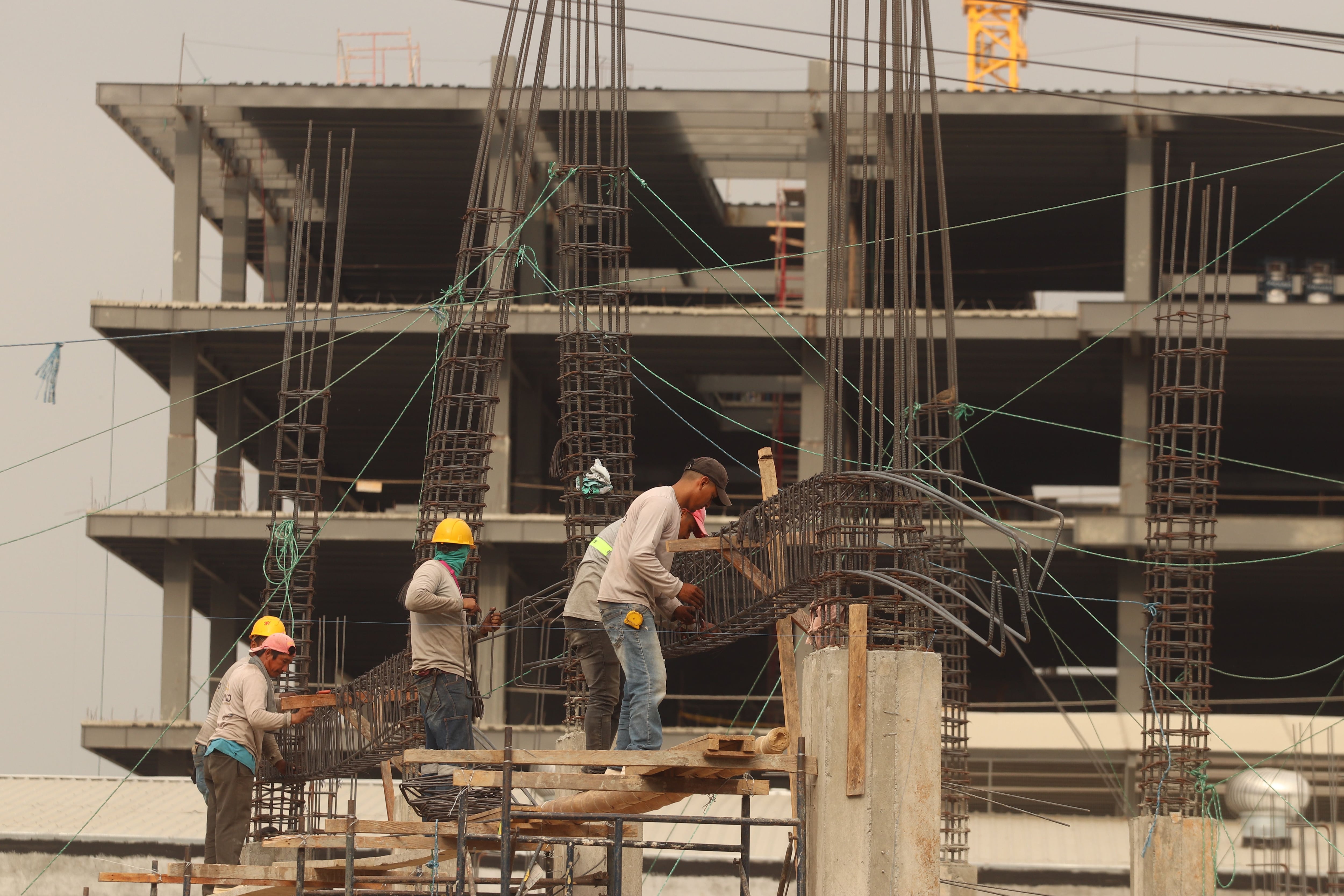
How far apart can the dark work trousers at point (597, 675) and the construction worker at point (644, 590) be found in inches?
35.2

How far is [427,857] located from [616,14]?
30.7 feet

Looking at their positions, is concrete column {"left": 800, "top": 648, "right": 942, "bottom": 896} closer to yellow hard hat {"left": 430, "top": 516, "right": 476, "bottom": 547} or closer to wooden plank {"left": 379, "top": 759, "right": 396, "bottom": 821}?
yellow hard hat {"left": 430, "top": 516, "right": 476, "bottom": 547}

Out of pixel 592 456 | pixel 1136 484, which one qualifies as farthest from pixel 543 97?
pixel 592 456

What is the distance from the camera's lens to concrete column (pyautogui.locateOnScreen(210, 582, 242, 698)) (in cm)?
4472

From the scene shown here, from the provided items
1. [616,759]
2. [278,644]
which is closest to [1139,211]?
[278,644]

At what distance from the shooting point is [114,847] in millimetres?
29688

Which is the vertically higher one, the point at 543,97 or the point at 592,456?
the point at 543,97

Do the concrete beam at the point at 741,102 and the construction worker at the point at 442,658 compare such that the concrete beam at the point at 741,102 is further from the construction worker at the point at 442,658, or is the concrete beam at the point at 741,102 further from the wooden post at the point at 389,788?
the construction worker at the point at 442,658

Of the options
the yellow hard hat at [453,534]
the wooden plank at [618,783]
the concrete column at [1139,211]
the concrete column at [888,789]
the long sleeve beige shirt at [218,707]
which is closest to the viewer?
the concrete column at [888,789]

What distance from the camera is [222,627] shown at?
47031 mm

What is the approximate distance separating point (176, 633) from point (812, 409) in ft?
48.2

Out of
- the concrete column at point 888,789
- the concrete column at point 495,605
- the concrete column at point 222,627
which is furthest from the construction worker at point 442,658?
the concrete column at point 222,627

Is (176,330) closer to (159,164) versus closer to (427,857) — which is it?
(159,164)

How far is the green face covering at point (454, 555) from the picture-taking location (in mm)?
14992
